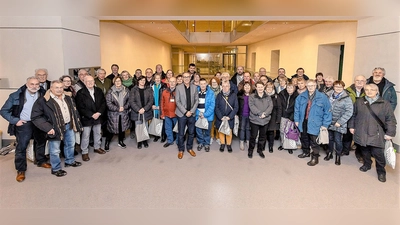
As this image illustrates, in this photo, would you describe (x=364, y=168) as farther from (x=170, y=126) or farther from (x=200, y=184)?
(x=170, y=126)

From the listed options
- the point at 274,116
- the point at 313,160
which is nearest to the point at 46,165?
the point at 274,116

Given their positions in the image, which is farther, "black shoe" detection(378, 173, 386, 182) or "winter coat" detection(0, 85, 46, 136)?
"black shoe" detection(378, 173, 386, 182)

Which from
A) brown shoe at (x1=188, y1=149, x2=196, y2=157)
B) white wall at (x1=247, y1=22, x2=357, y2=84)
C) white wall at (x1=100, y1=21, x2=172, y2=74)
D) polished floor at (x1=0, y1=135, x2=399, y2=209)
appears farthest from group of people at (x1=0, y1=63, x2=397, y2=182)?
white wall at (x1=247, y1=22, x2=357, y2=84)

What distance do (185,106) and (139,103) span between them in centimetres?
102

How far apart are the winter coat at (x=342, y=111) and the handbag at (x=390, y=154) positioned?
0.66 meters

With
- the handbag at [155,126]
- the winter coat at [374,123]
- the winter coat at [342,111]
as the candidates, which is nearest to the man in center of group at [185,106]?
the handbag at [155,126]

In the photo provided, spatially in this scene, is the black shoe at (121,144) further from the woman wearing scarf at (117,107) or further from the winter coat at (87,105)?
the winter coat at (87,105)

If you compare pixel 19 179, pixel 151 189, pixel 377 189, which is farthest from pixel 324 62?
pixel 19 179

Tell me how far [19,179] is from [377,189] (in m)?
5.34

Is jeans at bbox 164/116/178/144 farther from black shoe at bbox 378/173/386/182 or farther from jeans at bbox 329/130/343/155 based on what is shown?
black shoe at bbox 378/173/386/182

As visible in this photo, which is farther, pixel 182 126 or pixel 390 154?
pixel 182 126

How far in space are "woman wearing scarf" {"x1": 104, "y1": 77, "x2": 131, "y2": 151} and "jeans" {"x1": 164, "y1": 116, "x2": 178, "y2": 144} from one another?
823mm

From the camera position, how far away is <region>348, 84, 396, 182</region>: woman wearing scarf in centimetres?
387

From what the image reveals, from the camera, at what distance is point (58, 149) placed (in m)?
4.12
